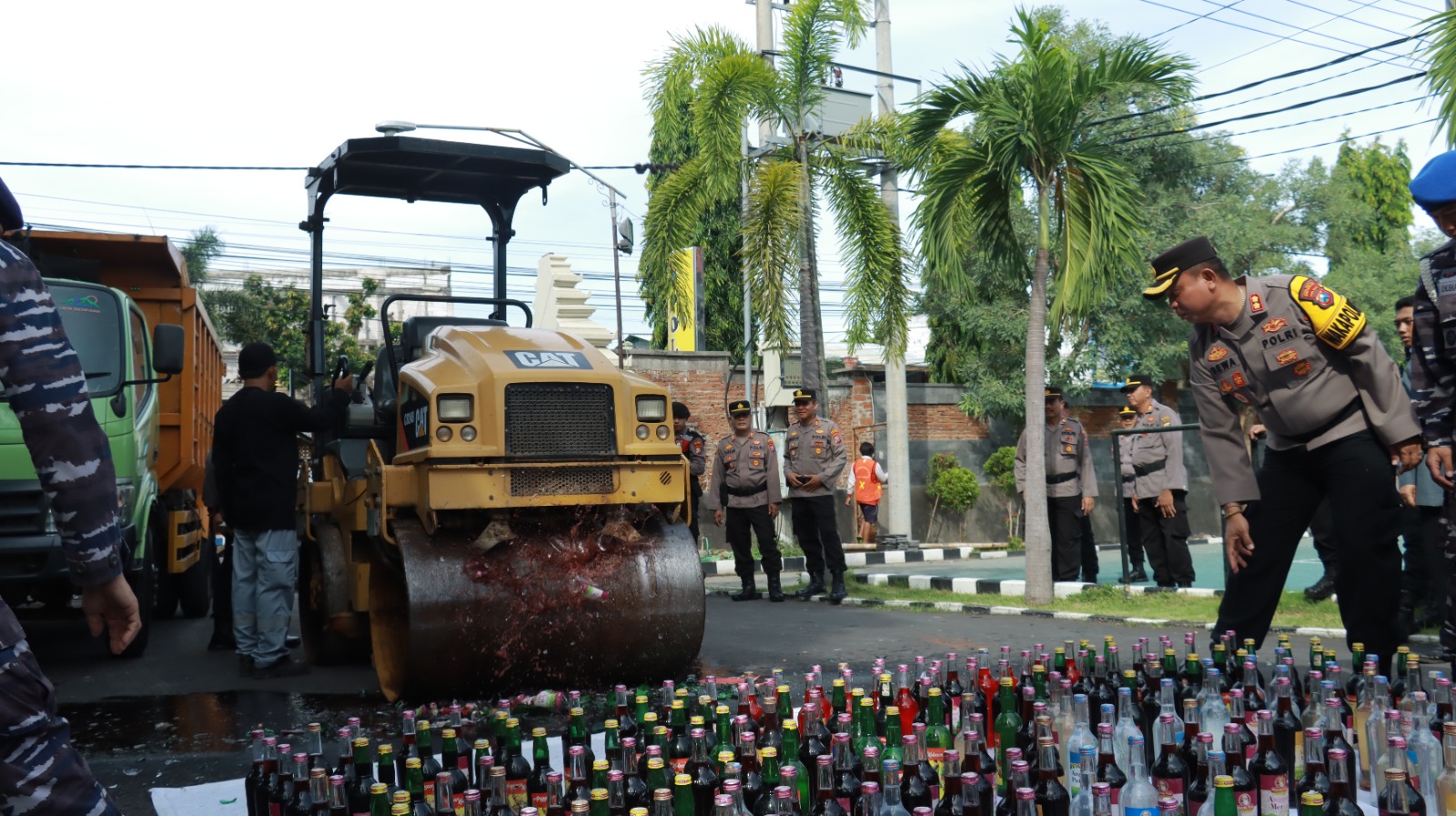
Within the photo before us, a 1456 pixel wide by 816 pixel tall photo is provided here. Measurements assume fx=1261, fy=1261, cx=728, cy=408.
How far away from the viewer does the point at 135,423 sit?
8641mm

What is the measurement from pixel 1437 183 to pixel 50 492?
440cm

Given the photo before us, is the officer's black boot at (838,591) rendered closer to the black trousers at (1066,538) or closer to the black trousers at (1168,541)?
the black trousers at (1066,538)

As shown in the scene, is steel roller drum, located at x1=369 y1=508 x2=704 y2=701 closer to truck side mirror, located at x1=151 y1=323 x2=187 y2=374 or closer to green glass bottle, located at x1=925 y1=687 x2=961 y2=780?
green glass bottle, located at x1=925 y1=687 x2=961 y2=780

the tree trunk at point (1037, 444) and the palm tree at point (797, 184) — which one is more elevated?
the palm tree at point (797, 184)

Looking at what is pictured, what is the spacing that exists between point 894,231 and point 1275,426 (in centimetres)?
871

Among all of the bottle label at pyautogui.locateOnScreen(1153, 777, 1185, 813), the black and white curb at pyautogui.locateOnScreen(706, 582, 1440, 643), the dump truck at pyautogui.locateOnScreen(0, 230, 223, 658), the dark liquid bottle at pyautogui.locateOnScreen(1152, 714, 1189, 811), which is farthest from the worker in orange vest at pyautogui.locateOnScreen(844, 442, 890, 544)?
the bottle label at pyautogui.locateOnScreen(1153, 777, 1185, 813)

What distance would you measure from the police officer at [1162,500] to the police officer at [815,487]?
2.65 meters

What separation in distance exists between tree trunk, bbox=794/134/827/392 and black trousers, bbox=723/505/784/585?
246cm

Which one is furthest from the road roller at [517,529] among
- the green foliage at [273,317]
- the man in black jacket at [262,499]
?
the green foliage at [273,317]

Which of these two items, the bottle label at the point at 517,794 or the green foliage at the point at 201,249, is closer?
the bottle label at the point at 517,794

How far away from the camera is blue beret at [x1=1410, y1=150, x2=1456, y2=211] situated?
441cm

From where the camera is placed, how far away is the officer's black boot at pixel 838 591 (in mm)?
11211

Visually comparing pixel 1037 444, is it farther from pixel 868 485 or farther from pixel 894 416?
pixel 868 485

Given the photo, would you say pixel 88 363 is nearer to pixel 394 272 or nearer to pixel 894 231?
pixel 894 231
